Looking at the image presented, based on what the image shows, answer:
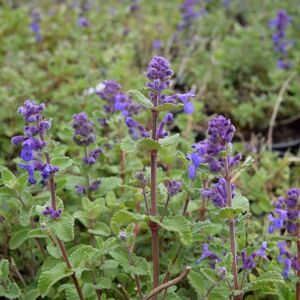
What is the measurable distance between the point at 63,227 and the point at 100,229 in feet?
1.53

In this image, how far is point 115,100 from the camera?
3.08 meters

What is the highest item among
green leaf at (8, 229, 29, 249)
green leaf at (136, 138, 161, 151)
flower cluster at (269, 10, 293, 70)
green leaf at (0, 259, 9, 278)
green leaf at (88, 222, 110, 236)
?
flower cluster at (269, 10, 293, 70)

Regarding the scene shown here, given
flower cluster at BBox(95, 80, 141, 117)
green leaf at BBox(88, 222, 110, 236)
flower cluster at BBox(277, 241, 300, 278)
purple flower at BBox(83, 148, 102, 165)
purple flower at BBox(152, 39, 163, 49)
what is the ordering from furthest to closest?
purple flower at BBox(152, 39, 163, 49) < flower cluster at BBox(95, 80, 141, 117) < purple flower at BBox(83, 148, 102, 165) < green leaf at BBox(88, 222, 110, 236) < flower cluster at BBox(277, 241, 300, 278)

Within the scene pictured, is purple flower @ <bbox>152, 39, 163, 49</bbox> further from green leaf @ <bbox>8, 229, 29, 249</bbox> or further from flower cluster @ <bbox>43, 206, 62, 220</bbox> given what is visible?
flower cluster @ <bbox>43, 206, 62, 220</bbox>

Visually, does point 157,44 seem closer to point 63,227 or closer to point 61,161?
point 61,161

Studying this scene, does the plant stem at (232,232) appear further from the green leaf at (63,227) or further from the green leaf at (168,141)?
the green leaf at (63,227)

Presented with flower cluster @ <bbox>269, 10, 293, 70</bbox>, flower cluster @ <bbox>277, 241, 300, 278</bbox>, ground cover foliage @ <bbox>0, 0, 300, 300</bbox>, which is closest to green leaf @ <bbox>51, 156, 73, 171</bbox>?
ground cover foliage @ <bbox>0, 0, 300, 300</bbox>

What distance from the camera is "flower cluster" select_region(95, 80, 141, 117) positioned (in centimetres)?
303

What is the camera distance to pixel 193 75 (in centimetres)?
520

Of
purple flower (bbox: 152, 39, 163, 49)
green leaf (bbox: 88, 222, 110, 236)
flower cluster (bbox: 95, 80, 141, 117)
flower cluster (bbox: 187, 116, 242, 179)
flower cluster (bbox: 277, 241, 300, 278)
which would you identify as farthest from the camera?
purple flower (bbox: 152, 39, 163, 49)

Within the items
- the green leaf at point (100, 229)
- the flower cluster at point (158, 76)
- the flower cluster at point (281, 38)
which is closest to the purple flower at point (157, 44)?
the flower cluster at point (281, 38)

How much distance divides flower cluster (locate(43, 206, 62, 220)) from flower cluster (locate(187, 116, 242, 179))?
0.49 m

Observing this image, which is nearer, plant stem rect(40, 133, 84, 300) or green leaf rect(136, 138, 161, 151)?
green leaf rect(136, 138, 161, 151)

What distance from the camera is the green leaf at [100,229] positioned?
7.69ft
